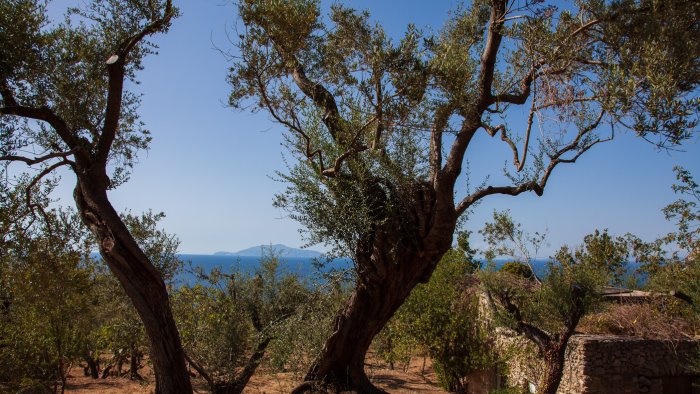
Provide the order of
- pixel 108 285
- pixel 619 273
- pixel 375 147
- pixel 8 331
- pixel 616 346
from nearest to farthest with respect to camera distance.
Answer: pixel 375 147 → pixel 8 331 → pixel 108 285 → pixel 616 346 → pixel 619 273

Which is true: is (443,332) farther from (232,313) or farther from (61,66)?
(61,66)

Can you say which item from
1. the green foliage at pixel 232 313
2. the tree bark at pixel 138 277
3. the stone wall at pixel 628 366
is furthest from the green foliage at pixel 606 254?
the tree bark at pixel 138 277

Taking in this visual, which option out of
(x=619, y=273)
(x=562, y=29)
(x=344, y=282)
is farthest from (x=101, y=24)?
(x=619, y=273)

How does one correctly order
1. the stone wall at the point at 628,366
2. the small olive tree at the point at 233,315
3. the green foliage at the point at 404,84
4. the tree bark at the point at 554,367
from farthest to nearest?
the stone wall at the point at 628,366 < the tree bark at the point at 554,367 < the small olive tree at the point at 233,315 < the green foliage at the point at 404,84

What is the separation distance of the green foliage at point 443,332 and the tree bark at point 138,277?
8604 millimetres

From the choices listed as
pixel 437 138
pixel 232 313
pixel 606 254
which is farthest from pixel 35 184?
pixel 606 254

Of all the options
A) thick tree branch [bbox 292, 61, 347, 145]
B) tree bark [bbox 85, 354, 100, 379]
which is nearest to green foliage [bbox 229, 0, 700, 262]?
thick tree branch [bbox 292, 61, 347, 145]

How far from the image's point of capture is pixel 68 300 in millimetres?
9344

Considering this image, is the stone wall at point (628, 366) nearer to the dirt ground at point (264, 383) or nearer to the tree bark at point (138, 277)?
the dirt ground at point (264, 383)

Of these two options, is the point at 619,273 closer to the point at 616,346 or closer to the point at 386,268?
the point at 616,346

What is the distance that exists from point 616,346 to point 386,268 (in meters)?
9.13

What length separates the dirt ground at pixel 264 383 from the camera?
1320 cm

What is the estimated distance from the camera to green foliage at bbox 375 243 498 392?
14.9 meters

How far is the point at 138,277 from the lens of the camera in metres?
6.40
